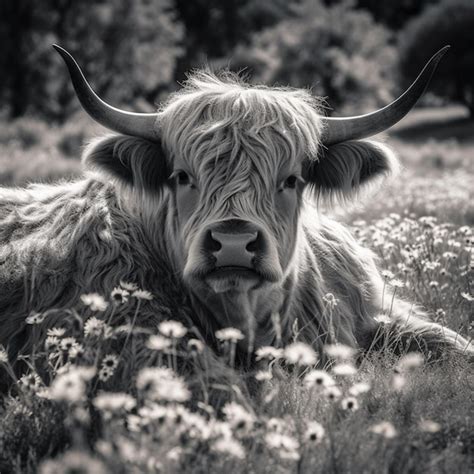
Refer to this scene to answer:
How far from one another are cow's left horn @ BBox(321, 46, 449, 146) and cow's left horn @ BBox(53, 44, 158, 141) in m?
1.06

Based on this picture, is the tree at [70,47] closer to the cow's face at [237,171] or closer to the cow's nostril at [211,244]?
the cow's face at [237,171]

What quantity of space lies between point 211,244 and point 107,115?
117 centimetres

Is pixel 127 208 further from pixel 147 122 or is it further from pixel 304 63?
pixel 304 63

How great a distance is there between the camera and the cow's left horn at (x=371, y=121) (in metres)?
4.27

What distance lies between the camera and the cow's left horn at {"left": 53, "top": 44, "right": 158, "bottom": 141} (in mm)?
4098

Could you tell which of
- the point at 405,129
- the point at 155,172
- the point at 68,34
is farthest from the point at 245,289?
the point at 405,129

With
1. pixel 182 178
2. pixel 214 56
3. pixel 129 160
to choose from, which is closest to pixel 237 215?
pixel 182 178

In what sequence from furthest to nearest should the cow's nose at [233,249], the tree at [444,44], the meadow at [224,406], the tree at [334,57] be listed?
the tree at [334,57] → the tree at [444,44] → the cow's nose at [233,249] → the meadow at [224,406]

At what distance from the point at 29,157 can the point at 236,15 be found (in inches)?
1384

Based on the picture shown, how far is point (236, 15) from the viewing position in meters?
48.5

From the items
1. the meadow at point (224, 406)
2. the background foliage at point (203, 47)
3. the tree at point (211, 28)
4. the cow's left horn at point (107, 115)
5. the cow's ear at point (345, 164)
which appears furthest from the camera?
the tree at point (211, 28)

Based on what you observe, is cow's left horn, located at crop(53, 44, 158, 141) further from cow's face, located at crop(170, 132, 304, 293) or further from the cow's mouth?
the cow's mouth

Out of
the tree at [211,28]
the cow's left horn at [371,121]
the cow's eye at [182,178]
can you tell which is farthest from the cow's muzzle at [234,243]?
the tree at [211,28]

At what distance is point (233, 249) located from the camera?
11.6 feet
